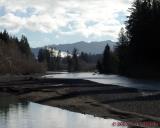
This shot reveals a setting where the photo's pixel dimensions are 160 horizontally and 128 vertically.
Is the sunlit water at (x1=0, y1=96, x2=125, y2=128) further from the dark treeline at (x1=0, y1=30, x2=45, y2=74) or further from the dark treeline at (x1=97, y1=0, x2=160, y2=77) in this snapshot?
the dark treeline at (x1=0, y1=30, x2=45, y2=74)

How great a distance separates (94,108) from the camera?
41156mm

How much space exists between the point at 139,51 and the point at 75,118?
7453 centimetres

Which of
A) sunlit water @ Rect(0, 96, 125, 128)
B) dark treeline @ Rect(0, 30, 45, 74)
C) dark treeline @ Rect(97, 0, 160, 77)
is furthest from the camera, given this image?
dark treeline @ Rect(0, 30, 45, 74)

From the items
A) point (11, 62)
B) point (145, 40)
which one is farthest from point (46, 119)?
point (11, 62)

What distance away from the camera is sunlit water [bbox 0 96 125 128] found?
32.4 m

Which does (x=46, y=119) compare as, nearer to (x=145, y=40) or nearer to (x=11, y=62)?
(x=145, y=40)

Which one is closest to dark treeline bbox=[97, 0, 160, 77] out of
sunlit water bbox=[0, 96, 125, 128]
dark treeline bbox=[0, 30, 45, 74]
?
dark treeline bbox=[0, 30, 45, 74]

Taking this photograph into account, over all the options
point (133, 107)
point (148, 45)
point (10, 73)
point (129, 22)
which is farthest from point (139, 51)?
point (133, 107)

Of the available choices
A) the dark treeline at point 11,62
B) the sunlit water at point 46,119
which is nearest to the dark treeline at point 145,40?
the dark treeline at point 11,62

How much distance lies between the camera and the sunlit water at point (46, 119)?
1275 inches

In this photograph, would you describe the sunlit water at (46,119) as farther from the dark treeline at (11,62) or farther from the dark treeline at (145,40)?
the dark treeline at (11,62)

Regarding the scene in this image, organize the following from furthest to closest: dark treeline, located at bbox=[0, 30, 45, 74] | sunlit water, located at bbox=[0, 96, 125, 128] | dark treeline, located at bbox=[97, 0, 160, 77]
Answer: dark treeline, located at bbox=[0, 30, 45, 74] → dark treeline, located at bbox=[97, 0, 160, 77] → sunlit water, located at bbox=[0, 96, 125, 128]

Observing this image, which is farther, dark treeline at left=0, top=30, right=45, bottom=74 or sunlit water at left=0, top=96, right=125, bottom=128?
dark treeline at left=0, top=30, right=45, bottom=74

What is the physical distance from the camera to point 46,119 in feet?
119
